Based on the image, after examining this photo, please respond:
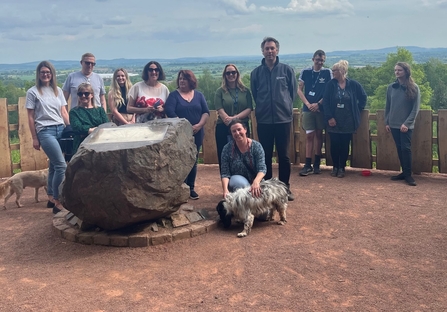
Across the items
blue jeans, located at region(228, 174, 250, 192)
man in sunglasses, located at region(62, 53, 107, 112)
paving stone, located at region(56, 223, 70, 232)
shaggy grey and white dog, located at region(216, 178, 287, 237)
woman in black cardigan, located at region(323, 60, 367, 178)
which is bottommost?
paving stone, located at region(56, 223, 70, 232)

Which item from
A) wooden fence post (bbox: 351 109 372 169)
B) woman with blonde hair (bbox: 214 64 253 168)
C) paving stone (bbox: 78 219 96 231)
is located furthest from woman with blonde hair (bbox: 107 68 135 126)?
wooden fence post (bbox: 351 109 372 169)

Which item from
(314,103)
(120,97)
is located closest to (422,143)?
(314,103)

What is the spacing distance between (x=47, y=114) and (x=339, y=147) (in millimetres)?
4907

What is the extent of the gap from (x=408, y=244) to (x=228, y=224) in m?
2.02

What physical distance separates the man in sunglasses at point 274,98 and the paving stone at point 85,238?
9.38 feet

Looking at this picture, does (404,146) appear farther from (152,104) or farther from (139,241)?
(139,241)

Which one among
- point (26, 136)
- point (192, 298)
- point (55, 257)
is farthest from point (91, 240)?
point (26, 136)

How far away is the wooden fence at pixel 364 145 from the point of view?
8414 mm

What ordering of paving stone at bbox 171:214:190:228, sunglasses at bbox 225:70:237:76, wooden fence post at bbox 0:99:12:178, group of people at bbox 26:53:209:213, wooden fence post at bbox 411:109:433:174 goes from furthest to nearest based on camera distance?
wooden fence post at bbox 0:99:12:178 → wooden fence post at bbox 411:109:433:174 → sunglasses at bbox 225:70:237:76 → group of people at bbox 26:53:209:213 → paving stone at bbox 171:214:190:228

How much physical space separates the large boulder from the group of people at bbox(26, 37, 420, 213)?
80 centimetres

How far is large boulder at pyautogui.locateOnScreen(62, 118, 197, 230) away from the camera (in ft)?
16.3

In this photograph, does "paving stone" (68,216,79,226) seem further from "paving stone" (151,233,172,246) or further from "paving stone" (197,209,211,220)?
"paving stone" (197,209,211,220)

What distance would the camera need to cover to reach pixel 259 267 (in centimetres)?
460

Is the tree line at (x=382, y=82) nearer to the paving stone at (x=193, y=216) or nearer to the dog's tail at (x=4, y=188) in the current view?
the dog's tail at (x=4, y=188)
